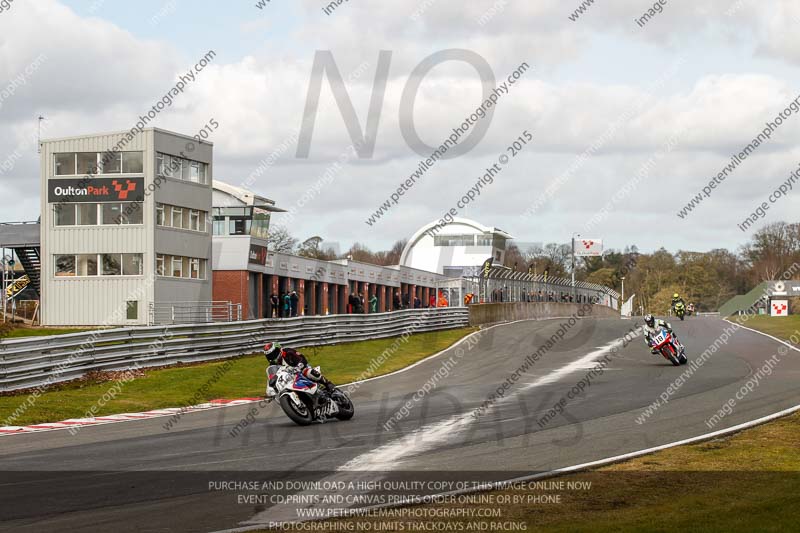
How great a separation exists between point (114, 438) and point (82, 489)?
447cm

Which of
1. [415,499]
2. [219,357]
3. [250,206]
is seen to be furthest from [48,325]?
[415,499]

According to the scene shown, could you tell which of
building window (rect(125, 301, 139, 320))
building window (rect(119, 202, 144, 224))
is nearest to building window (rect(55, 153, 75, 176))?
building window (rect(119, 202, 144, 224))

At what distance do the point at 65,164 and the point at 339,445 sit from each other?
35.4 metres

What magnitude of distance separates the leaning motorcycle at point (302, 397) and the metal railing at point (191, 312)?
2753 cm

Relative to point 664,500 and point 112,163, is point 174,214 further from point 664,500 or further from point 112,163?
point 664,500

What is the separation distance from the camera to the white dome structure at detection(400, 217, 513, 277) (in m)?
104

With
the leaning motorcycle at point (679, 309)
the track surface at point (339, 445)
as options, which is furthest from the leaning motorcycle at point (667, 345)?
the leaning motorcycle at point (679, 309)

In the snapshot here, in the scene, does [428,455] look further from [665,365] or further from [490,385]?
[665,365]

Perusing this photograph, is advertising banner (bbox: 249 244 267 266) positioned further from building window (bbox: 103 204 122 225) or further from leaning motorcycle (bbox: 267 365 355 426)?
leaning motorcycle (bbox: 267 365 355 426)

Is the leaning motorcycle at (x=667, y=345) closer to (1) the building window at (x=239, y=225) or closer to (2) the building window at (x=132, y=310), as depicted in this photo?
(2) the building window at (x=132, y=310)

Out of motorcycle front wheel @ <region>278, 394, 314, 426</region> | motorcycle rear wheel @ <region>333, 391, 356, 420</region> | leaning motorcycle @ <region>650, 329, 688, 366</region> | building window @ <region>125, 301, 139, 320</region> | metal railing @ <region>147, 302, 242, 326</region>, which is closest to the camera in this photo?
motorcycle front wheel @ <region>278, 394, 314, 426</region>

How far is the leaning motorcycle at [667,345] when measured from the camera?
24469 millimetres

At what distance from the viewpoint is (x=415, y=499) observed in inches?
335

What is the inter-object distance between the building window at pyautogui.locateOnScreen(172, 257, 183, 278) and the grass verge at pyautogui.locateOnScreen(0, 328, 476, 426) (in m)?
16.2
